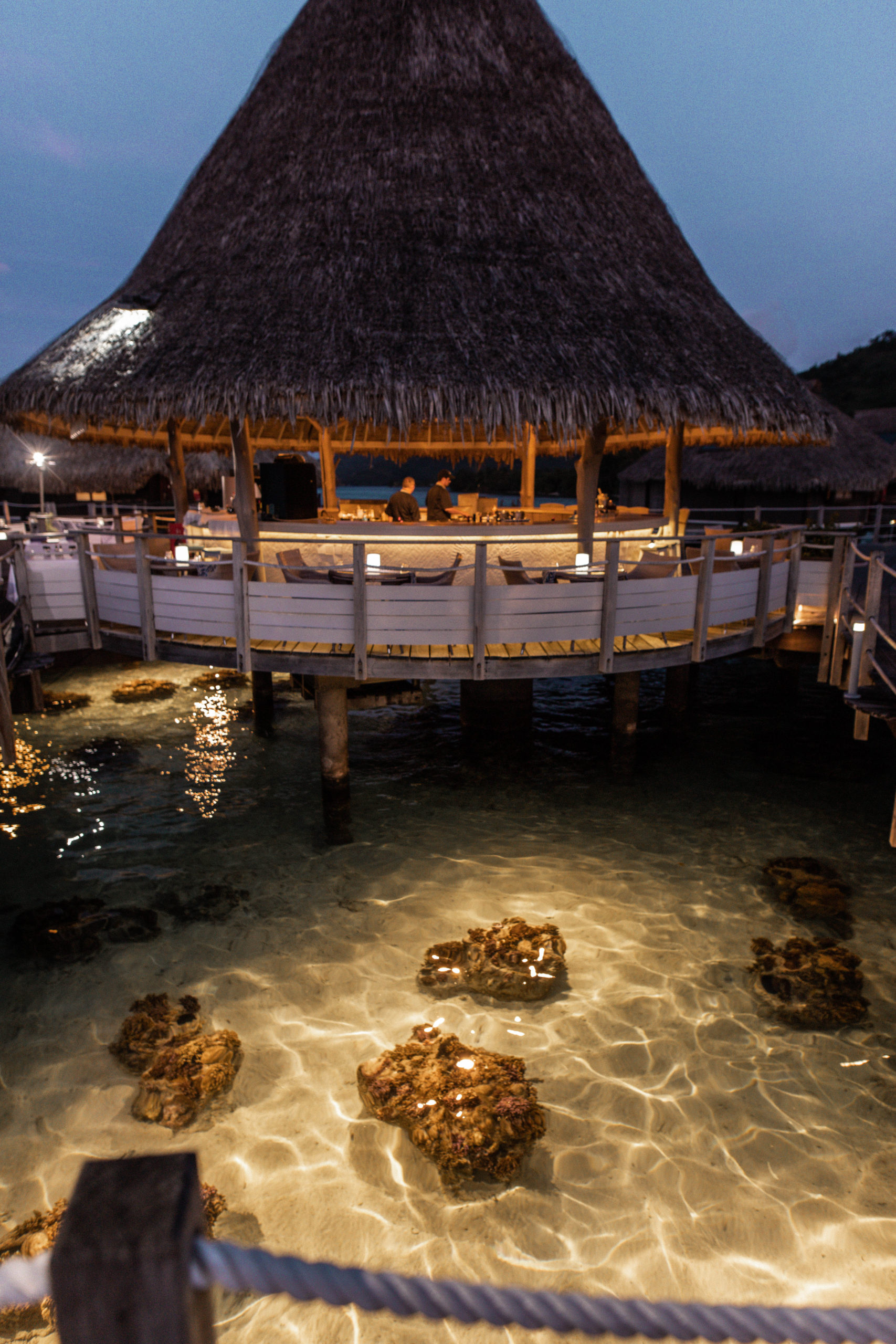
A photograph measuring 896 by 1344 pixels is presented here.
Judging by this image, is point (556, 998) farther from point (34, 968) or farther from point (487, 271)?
point (487, 271)

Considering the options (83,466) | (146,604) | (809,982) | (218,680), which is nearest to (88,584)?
(146,604)

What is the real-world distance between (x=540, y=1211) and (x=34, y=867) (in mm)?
6492

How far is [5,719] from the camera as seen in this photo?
784 cm

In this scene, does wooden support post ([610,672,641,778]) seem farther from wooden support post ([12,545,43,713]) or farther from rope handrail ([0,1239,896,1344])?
rope handrail ([0,1239,896,1344])

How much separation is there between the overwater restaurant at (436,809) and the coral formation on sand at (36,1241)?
2cm

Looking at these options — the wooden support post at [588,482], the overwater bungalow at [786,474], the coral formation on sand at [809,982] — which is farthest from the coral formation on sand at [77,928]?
the overwater bungalow at [786,474]

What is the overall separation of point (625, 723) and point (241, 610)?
520cm

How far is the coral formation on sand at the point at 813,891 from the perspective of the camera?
24.3 feet

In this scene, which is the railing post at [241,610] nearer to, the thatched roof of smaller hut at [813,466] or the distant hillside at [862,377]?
the thatched roof of smaller hut at [813,466]

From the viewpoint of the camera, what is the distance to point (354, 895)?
791 cm

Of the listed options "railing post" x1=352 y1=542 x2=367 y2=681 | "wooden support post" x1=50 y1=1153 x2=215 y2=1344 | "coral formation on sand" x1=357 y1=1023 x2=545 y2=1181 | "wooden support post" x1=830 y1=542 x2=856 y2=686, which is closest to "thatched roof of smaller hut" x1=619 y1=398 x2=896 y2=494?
"wooden support post" x1=830 y1=542 x2=856 y2=686

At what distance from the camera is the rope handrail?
1.21m

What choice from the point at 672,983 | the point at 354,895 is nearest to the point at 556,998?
the point at 672,983

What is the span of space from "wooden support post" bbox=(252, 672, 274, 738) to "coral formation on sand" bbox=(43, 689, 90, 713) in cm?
373
